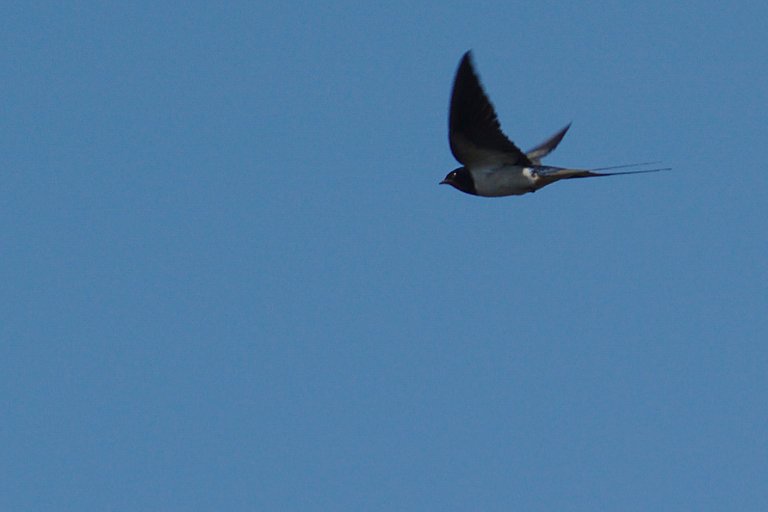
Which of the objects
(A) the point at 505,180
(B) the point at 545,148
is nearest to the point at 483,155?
(A) the point at 505,180

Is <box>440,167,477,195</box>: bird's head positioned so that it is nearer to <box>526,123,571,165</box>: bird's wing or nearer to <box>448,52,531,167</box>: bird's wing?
<box>448,52,531,167</box>: bird's wing

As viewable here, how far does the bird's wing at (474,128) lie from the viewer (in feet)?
47.9

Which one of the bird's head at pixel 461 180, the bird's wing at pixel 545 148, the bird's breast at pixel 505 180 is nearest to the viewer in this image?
the bird's breast at pixel 505 180

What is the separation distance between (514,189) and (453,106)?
1406 millimetres

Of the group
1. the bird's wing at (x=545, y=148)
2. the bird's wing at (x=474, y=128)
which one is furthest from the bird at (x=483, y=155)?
the bird's wing at (x=545, y=148)

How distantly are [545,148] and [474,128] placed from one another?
123 inches

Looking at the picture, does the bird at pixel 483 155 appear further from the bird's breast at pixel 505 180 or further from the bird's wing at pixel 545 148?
the bird's wing at pixel 545 148

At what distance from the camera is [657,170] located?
13805mm

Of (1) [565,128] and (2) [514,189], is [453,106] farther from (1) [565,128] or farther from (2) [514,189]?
(1) [565,128]

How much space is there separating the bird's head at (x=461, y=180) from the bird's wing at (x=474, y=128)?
174 millimetres

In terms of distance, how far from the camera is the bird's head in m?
16.0

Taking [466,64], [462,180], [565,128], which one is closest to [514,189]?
[462,180]

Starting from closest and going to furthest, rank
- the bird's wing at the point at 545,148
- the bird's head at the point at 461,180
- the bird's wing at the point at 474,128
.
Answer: the bird's wing at the point at 474,128, the bird's head at the point at 461,180, the bird's wing at the point at 545,148

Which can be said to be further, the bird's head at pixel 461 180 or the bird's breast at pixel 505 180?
the bird's head at pixel 461 180
